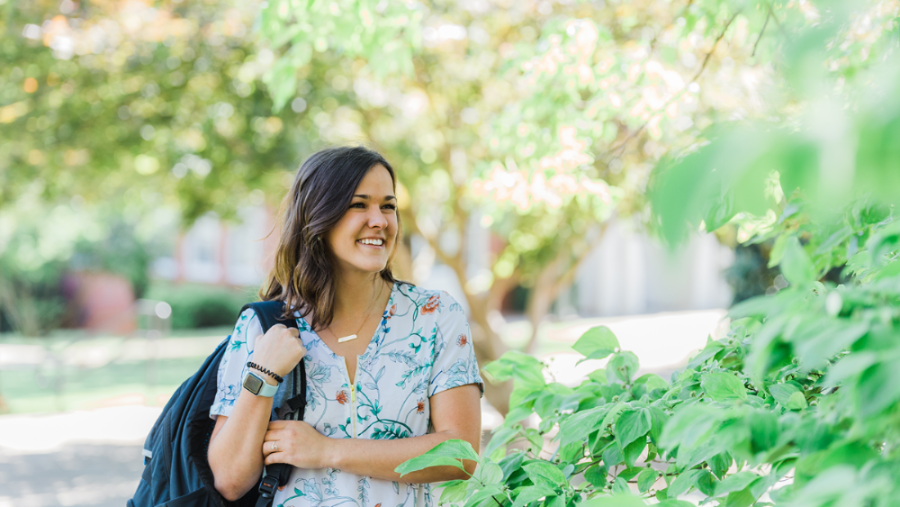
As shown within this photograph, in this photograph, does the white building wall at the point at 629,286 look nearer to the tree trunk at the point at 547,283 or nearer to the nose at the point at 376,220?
the tree trunk at the point at 547,283

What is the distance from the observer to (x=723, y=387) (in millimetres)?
1406

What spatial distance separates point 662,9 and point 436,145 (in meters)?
3.29

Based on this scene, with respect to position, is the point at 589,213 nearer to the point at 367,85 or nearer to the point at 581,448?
the point at 367,85

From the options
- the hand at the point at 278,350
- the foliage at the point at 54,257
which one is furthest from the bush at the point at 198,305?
the hand at the point at 278,350

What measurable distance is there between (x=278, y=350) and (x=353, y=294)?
0.36m

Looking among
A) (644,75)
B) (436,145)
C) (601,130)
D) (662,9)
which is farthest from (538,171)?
(436,145)

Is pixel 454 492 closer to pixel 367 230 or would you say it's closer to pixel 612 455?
pixel 612 455

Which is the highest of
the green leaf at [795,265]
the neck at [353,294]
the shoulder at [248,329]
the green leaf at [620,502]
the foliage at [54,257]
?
the green leaf at [795,265]

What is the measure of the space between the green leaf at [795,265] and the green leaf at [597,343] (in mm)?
1039

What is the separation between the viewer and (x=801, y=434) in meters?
0.92

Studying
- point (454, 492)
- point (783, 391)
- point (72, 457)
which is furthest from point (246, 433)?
point (72, 457)

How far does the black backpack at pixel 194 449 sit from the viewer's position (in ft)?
6.23

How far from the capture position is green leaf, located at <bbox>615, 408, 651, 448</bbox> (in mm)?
1443

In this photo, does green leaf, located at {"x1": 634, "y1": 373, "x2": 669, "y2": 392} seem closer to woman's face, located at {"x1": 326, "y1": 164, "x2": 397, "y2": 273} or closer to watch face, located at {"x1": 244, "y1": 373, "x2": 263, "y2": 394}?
woman's face, located at {"x1": 326, "y1": 164, "x2": 397, "y2": 273}
